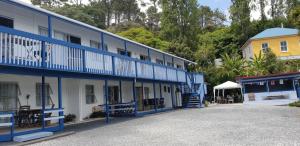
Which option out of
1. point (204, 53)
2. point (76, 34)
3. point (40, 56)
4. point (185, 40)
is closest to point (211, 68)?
point (204, 53)

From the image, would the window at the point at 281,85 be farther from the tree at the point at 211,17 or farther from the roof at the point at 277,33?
the tree at the point at 211,17

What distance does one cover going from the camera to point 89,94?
18.9 metres

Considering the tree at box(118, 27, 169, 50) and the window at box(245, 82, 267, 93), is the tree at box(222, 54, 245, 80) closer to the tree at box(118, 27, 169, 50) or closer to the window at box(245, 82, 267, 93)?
the window at box(245, 82, 267, 93)

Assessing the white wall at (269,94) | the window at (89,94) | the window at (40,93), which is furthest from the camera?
the white wall at (269,94)

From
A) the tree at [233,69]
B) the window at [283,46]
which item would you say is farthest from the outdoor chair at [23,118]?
the window at [283,46]

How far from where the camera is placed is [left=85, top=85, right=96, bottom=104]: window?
18.6 meters

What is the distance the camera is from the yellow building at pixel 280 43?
40.5 m

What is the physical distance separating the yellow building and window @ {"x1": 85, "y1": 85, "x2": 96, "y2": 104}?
27.4 metres

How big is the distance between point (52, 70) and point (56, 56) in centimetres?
59

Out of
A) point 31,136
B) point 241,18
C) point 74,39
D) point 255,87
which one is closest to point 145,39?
point 241,18

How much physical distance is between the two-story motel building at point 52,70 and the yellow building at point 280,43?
75.5 feet

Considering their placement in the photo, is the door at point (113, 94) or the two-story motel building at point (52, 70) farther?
the door at point (113, 94)

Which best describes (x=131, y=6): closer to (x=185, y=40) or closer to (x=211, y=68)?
(x=185, y=40)

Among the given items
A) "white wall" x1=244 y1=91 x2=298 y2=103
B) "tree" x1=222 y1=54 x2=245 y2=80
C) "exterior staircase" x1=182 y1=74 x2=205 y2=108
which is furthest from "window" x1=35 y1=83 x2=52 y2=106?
"tree" x1=222 y1=54 x2=245 y2=80
